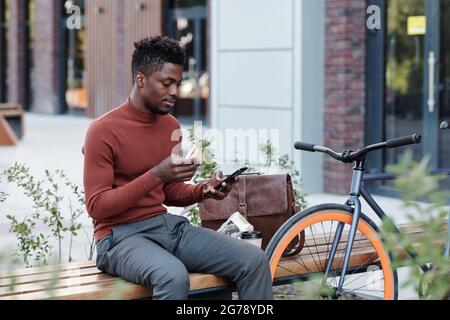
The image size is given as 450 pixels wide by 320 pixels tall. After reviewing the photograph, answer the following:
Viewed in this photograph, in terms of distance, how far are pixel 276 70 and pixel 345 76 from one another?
0.81 meters

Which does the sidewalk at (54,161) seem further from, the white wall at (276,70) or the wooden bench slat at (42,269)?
the white wall at (276,70)

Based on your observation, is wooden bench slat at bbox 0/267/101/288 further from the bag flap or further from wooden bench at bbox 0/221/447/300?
the bag flap

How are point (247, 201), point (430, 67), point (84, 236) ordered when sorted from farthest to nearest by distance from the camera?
point (430, 67) → point (84, 236) → point (247, 201)

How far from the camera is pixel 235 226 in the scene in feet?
12.7

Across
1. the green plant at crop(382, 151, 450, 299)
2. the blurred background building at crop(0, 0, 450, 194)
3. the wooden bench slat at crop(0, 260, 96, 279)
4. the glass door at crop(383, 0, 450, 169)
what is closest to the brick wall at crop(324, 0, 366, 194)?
the blurred background building at crop(0, 0, 450, 194)

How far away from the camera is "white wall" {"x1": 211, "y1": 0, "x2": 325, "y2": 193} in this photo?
9852 mm

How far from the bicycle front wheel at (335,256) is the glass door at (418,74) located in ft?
17.7

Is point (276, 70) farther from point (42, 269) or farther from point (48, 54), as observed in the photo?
Answer: point (48, 54)

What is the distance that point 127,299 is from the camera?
→ 336 centimetres

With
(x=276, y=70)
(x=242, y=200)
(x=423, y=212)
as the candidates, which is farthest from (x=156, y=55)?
(x=276, y=70)

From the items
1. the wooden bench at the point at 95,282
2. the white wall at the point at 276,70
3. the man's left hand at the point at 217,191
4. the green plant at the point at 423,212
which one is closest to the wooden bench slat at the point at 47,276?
the wooden bench at the point at 95,282
